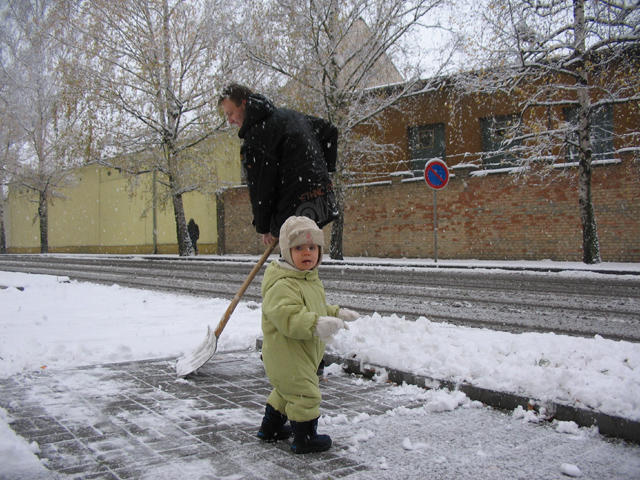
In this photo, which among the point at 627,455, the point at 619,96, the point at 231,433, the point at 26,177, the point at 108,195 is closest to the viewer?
the point at 627,455

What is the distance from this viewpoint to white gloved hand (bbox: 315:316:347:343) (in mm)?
2701

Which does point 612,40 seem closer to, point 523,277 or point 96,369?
point 523,277

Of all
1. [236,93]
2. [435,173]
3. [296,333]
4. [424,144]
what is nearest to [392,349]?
[296,333]

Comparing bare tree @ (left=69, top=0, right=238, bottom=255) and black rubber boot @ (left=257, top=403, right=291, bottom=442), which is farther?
bare tree @ (left=69, top=0, right=238, bottom=255)

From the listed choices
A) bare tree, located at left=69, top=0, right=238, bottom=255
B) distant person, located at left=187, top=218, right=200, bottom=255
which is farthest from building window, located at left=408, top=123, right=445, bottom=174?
distant person, located at left=187, top=218, right=200, bottom=255

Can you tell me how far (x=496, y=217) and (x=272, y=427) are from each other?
1789cm

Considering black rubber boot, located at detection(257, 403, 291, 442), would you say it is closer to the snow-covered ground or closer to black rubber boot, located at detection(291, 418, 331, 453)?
black rubber boot, located at detection(291, 418, 331, 453)

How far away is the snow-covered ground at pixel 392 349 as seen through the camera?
3.41 m

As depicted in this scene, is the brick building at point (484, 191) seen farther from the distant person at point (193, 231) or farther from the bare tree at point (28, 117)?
the bare tree at point (28, 117)

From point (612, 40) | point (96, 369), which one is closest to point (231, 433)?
point (96, 369)

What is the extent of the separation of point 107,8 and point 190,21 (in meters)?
3.25

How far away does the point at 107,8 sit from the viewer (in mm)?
22172

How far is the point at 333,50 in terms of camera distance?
60.2 feet

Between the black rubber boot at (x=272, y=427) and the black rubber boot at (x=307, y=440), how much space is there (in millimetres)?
167
